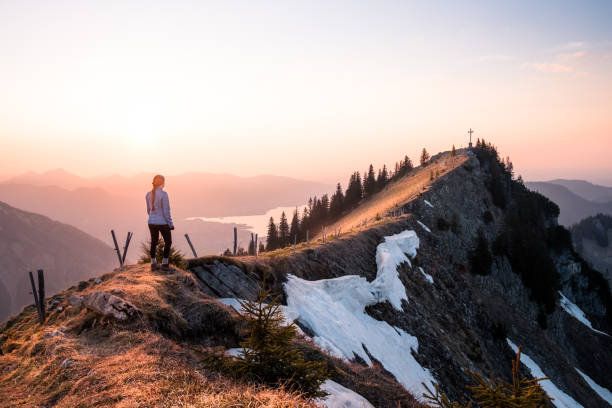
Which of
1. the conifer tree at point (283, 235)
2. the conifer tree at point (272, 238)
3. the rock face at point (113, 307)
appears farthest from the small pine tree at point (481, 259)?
the rock face at point (113, 307)

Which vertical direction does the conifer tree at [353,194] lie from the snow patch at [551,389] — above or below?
above

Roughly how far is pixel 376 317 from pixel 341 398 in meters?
14.4

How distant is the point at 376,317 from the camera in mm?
20406

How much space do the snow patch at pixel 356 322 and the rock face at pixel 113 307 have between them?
7796 millimetres

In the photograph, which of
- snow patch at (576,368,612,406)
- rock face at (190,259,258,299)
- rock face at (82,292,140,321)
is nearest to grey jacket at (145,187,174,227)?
rock face at (82,292,140,321)

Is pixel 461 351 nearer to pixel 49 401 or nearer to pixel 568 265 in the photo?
pixel 49 401

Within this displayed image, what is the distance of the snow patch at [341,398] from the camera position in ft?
21.5

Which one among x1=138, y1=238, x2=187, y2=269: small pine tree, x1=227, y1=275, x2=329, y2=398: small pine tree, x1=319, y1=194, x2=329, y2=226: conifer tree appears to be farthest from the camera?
x1=319, y1=194, x2=329, y2=226: conifer tree

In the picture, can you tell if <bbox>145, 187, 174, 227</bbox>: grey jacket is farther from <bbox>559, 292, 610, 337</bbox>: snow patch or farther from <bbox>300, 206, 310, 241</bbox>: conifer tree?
<bbox>559, 292, 610, 337</bbox>: snow patch

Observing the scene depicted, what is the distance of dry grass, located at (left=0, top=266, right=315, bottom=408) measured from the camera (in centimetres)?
430

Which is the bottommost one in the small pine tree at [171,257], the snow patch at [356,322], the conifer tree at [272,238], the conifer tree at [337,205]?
the conifer tree at [272,238]

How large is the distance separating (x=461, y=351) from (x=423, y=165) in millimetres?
67023

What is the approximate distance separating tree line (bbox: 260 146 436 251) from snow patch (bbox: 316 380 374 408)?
193ft

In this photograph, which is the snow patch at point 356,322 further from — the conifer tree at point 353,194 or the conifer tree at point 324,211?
the conifer tree at point 353,194
